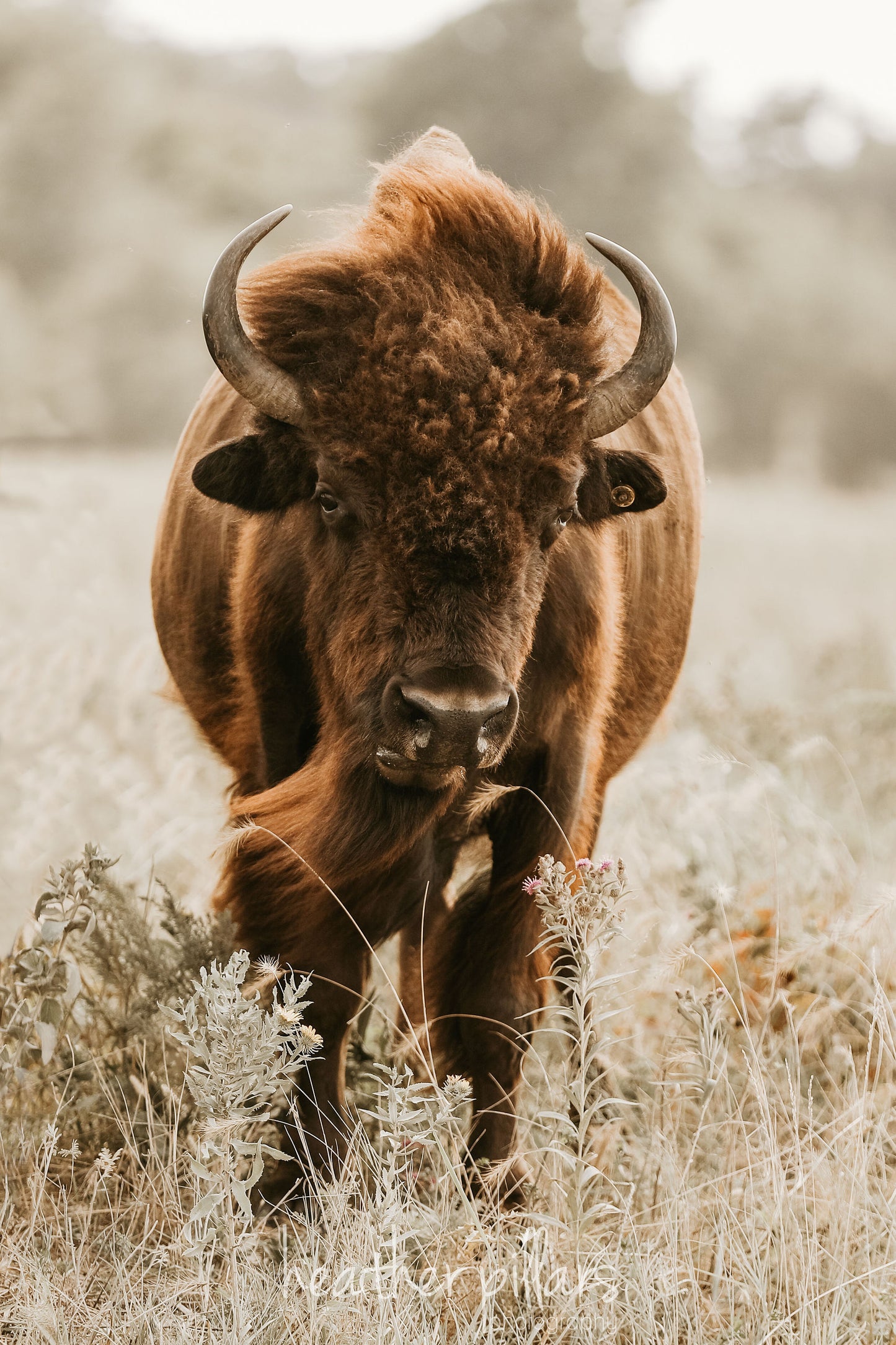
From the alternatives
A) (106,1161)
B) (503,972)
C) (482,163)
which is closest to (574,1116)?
(503,972)

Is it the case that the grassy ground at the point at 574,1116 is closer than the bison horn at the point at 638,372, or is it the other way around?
the grassy ground at the point at 574,1116

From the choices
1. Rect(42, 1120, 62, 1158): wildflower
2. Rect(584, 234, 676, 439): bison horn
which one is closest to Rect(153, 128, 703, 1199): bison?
Rect(584, 234, 676, 439): bison horn

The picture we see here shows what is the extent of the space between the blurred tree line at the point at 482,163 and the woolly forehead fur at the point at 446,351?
3429cm

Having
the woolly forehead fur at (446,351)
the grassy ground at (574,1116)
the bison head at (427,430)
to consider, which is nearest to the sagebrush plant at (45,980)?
the grassy ground at (574,1116)

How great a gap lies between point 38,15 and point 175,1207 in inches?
1971

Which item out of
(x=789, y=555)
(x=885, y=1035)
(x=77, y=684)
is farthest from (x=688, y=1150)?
(x=789, y=555)

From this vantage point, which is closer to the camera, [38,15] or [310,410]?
[310,410]

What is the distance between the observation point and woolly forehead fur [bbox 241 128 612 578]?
319 centimetres

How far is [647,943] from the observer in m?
5.43

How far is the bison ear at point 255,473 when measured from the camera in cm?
364

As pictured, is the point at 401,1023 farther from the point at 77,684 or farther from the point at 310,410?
the point at 77,684

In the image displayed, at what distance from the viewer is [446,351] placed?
3.26 meters

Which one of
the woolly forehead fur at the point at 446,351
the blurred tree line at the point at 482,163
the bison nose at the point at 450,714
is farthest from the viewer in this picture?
the blurred tree line at the point at 482,163

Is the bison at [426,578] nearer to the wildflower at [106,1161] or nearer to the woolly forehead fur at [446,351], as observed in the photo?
the woolly forehead fur at [446,351]
